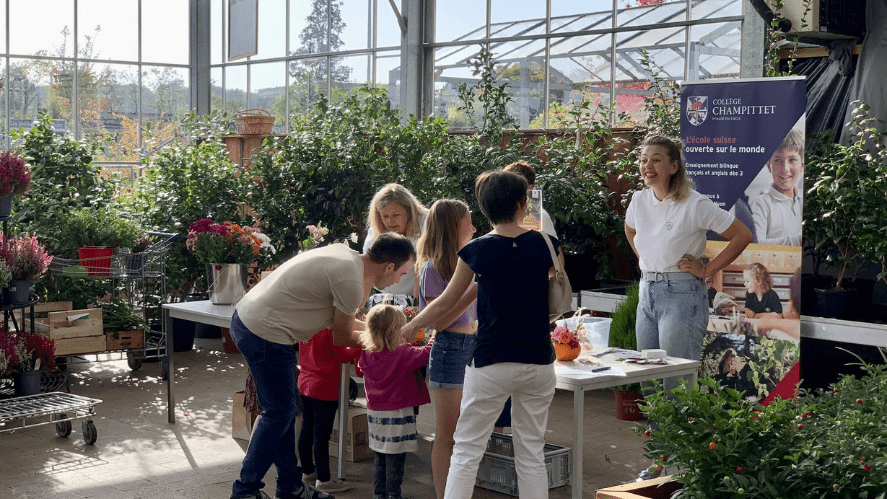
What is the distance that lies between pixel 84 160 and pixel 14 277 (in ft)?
9.37

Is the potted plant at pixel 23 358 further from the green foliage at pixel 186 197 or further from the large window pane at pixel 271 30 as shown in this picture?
the large window pane at pixel 271 30

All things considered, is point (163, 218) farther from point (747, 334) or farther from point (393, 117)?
point (747, 334)

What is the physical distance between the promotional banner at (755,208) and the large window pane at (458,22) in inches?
176

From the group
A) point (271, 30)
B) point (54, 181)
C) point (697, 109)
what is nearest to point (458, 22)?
point (271, 30)

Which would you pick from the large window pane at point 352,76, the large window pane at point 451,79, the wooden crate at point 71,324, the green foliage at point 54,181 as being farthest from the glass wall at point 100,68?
the wooden crate at point 71,324

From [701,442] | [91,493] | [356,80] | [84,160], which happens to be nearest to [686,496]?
[701,442]

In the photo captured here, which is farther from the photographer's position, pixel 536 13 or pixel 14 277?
pixel 536 13

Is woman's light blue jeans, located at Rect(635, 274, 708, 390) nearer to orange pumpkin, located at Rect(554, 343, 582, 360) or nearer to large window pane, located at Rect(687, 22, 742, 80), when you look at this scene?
orange pumpkin, located at Rect(554, 343, 582, 360)

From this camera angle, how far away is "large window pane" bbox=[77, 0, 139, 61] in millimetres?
12984

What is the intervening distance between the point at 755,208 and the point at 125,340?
4.38m

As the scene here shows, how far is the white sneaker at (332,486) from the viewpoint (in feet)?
14.1

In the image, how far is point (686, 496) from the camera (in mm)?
2156

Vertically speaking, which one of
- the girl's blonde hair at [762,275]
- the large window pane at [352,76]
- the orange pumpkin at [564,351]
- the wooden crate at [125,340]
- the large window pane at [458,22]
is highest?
the large window pane at [458,22]

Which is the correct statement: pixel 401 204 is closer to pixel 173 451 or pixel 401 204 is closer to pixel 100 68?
pixel 173 451
